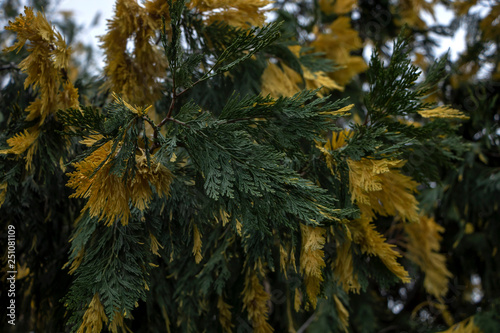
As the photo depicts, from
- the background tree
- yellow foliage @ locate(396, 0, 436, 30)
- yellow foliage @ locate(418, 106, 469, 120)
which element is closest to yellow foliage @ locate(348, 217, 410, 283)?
the background tree

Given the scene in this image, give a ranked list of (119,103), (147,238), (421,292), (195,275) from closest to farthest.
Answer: (119,103) < (147,238) < (195,275) < (421,292)

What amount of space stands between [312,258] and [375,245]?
12.1 inches

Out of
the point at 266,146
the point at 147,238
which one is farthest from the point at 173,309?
the point at 266,146

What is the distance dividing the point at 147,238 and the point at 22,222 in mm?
890

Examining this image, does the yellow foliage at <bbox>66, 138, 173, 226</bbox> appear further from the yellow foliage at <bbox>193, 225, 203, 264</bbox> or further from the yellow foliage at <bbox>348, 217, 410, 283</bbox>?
the yellow foliage at <bbox>348, 217, 410, 283</bbox>

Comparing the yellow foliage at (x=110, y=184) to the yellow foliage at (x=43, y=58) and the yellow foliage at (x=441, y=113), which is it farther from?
the yellow foliage at (x=441, y=113)

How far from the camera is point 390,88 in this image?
1.50 meters

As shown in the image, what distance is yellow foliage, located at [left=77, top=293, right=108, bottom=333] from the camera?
4.47 ft

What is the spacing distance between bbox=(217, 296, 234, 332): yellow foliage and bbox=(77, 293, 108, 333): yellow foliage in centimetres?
73

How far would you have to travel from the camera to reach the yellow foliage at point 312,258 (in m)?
1.46

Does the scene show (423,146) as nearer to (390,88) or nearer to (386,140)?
(386,140)

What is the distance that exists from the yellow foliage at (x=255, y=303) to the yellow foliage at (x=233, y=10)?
1.21 metres

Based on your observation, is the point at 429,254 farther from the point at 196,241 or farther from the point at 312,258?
the point at 196,241

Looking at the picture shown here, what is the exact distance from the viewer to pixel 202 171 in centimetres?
137
